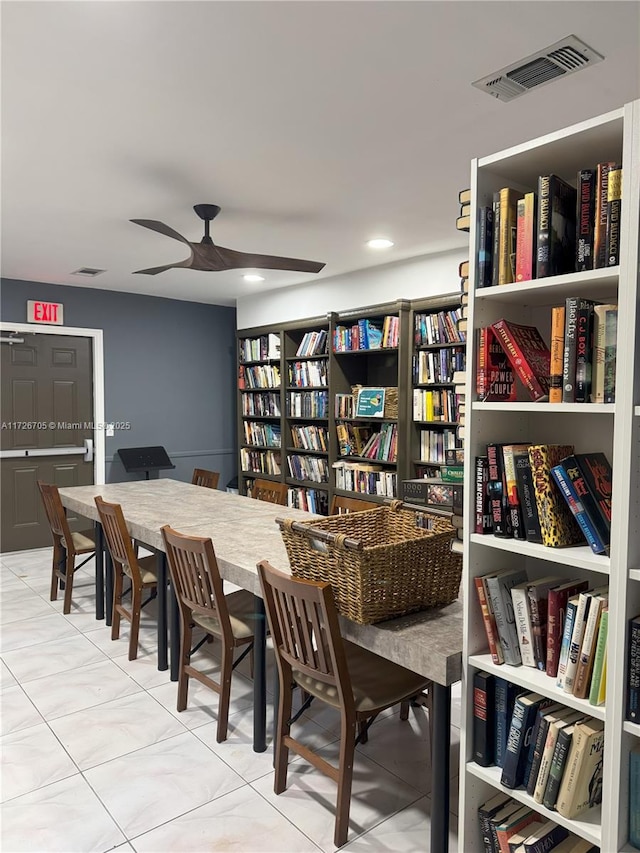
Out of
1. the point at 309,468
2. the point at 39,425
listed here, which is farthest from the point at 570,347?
the point at 39,425

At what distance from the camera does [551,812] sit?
4.70 feet

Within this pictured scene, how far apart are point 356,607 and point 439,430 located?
301 cm

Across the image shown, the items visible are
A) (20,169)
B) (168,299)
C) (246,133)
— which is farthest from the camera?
(168,299)

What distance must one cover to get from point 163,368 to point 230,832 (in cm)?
493

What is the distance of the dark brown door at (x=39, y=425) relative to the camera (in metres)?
5.49

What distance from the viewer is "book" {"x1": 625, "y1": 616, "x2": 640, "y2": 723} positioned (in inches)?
50.4

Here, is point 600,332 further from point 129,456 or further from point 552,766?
point 129,456

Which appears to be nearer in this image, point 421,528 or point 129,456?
point 421,528

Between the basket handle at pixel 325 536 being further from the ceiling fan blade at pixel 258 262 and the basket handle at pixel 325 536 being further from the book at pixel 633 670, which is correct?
the ceiling fan blade at pixel 258 262

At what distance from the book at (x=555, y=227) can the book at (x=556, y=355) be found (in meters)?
0.11

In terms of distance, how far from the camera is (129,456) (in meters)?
5.96

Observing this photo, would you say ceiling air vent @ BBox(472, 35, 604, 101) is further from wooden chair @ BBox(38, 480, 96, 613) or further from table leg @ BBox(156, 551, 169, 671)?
wooden chair @ BBox(38, 480, 96, 613)

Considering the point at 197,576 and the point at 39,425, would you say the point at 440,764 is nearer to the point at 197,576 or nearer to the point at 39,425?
the point at 197,576

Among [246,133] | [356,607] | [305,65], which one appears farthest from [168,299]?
[356,607]
